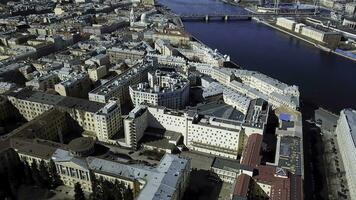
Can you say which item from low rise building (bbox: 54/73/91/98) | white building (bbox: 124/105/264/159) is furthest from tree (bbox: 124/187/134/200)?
low rise building (bbox: 54/73/91/98)

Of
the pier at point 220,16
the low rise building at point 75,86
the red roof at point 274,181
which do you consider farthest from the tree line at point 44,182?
the pier at point 220,16

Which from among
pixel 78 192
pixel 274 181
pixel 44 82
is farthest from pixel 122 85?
pixel 274 181

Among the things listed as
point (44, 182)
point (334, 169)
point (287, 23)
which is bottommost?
point (334, 169)

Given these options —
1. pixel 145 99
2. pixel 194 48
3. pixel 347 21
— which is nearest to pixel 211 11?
pixel 347 21

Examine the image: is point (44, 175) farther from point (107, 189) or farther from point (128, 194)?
point (128, 194)

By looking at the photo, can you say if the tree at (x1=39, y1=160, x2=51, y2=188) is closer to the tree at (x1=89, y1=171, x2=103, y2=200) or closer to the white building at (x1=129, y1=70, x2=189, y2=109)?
the tree at (x1=89, y1=171, x2=103, y2=200)

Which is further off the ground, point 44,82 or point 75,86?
point 44,82
